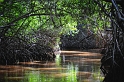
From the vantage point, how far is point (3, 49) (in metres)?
13.4

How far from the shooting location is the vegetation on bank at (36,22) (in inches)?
425

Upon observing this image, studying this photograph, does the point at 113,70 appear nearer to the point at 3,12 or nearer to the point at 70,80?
the point at 70,80

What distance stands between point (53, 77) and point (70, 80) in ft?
2.81

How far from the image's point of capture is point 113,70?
8602mm

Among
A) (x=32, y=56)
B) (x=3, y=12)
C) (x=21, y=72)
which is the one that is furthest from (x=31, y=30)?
(x=3, y=12)

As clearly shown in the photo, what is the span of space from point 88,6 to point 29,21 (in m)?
3.98

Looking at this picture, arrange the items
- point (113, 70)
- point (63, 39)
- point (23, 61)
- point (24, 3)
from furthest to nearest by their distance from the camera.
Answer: point (63, 39) < point (23, 61) < point (24, 3) < point (113, 70)

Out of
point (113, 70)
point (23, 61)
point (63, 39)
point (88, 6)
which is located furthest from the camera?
point (63, 39)

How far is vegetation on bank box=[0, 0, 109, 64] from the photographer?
10.8m

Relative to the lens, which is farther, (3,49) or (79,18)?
(3,49)

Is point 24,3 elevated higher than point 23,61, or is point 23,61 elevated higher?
point 24,3

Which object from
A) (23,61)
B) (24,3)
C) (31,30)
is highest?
(24,3)

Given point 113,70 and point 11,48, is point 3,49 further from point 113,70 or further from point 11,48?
point 113,70

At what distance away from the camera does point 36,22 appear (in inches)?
592
